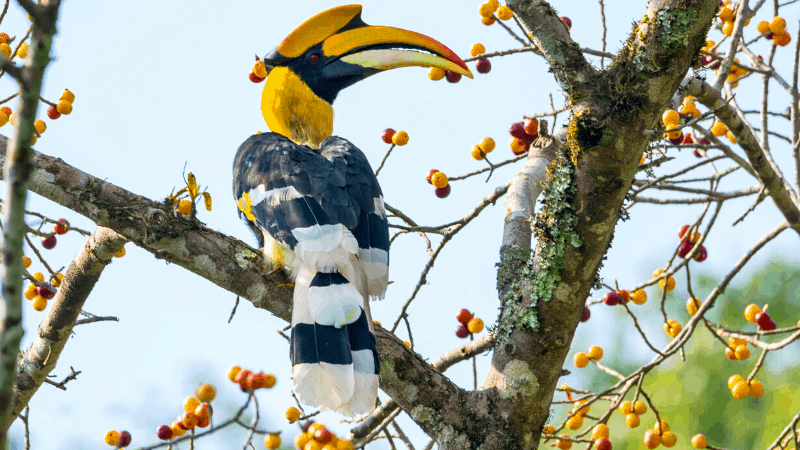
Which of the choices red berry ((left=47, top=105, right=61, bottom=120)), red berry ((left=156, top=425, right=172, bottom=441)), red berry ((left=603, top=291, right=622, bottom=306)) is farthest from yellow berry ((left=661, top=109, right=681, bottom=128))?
red berry ((left=47, top=105, right=61, bottom=120))

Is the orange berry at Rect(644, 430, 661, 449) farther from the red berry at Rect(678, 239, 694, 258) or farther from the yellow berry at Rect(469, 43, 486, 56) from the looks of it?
the yellow berry at Rect(469, 43, 486, 56)

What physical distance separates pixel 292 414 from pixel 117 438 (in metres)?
0.67

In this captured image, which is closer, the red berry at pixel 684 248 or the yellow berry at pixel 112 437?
the yellow berry at pixel 112 437

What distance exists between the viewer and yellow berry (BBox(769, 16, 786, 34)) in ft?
10.7

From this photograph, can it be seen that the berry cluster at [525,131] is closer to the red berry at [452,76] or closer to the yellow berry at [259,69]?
the red berry at [452,76]

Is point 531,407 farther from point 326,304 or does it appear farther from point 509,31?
point 509,31

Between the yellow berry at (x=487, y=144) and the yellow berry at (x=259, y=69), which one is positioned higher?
the yellow berry at (x=259, y=69)

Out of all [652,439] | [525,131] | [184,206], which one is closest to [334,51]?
[525,131]

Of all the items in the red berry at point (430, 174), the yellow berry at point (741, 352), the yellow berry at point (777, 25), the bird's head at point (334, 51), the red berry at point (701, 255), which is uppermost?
the bird's head at point (334, 51)

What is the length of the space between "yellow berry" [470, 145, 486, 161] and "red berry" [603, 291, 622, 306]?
80cm

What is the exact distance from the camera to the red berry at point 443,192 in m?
3.22

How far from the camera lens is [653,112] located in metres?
2.16

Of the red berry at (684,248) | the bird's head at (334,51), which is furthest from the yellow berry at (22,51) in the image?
the red berry at (684,248)

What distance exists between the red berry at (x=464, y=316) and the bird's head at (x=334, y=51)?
4.20ft
